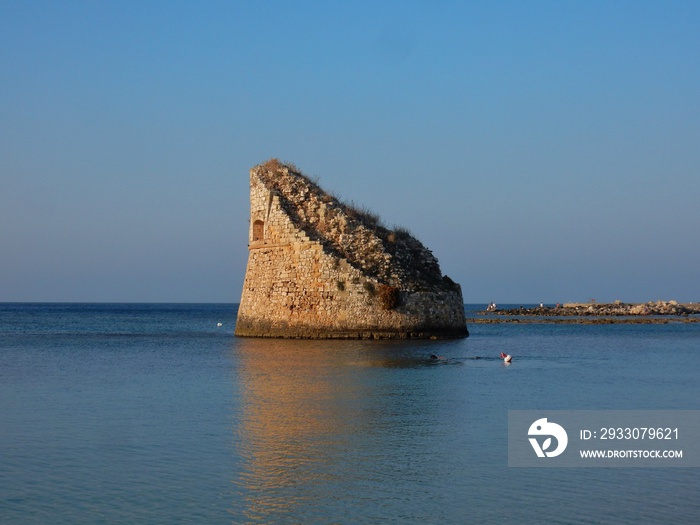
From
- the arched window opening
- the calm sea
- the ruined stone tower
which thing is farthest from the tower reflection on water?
the arched window opening

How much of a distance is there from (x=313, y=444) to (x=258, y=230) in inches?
957

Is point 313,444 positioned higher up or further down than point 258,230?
further down

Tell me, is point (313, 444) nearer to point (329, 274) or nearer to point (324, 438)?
point (324, 438)

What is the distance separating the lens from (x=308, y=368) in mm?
21531

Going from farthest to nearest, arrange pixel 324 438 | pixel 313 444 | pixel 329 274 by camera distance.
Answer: pixel 329 274 < pixel 324 438 < pixel 313 444

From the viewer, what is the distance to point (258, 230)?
115 ft

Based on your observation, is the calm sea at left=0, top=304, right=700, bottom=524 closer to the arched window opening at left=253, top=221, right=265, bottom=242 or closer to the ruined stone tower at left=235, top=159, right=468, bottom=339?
the ruined stone tower at left=235, top=159, right=468, bottom=339

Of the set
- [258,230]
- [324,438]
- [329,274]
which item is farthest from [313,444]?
[258,230]

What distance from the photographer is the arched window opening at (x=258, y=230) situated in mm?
34969

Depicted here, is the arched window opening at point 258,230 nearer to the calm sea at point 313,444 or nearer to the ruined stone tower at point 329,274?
the ruined stone tower at point 329,274

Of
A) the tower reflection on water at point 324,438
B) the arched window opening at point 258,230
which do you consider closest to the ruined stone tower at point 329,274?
the arched window opening at point 258,230

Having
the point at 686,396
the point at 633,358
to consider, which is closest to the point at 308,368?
the point at 686,396

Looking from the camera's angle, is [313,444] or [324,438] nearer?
[313,444]

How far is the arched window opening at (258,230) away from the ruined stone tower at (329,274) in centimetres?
5
